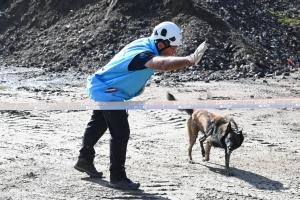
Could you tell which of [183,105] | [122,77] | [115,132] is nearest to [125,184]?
[115,132]

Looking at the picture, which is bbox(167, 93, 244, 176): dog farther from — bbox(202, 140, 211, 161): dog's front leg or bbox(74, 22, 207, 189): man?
bbox(74, 22, 207, 189): man

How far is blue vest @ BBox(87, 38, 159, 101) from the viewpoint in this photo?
671 cm

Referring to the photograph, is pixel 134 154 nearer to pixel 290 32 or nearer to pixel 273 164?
pixel 273 164

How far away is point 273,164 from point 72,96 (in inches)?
234

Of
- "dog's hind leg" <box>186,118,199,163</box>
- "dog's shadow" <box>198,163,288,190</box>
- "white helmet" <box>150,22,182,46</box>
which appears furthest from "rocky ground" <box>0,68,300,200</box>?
"white helmet" <box>150,22,182,46</box>

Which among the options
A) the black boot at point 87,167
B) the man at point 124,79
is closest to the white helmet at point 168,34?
the man at point 124,79

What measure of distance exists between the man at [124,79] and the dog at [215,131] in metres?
1.41

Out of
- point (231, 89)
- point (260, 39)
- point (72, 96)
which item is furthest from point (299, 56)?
point (72, 96)

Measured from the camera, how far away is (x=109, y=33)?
18031 millimetres

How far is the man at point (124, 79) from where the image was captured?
21.7 feet

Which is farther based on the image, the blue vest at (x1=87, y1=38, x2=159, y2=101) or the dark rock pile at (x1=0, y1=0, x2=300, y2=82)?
the dark rock pile at (x1=0, y1=0, x2=300, y2=82)

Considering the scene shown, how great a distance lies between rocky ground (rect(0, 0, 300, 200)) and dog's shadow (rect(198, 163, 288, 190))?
0.04ft

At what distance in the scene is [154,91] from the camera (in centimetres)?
1375

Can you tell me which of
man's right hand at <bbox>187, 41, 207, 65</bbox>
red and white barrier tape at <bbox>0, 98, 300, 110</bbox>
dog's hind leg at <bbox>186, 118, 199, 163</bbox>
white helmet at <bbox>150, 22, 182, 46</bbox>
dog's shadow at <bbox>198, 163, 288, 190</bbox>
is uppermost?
white helmet at <bbox>150, 22, 182, 46</bbox>
